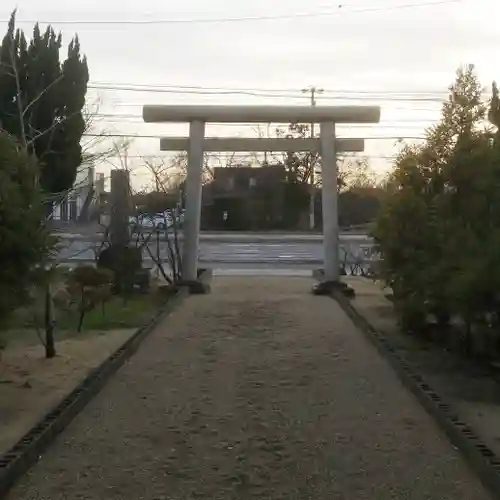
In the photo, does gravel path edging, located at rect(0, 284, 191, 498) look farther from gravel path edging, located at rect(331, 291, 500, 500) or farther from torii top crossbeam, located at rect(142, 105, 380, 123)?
torii top crossbeam, located at rect(142, 105, 380, 123)

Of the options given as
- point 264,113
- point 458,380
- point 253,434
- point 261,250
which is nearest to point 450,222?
point 458,380

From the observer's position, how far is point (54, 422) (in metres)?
6.64

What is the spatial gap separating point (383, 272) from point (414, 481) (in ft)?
24.3

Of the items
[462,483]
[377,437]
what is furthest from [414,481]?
[377,437]

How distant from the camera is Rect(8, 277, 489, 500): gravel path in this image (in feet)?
17.2

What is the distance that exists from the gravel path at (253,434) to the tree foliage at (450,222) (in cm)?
106

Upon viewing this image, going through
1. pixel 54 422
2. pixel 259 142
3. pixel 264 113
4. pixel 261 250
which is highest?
pixel 264 113

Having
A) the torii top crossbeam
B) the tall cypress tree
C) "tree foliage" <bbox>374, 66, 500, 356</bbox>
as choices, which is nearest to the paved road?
the torii top crossbeam

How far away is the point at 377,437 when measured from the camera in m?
6.48

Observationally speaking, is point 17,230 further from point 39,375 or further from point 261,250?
point 261,250

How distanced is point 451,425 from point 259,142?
491 inches

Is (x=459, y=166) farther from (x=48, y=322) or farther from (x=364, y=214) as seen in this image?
(x=364, y=214)

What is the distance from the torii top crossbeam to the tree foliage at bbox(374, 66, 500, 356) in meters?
4.01

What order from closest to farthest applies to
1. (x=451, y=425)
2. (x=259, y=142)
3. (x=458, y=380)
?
1. (x=451, y=425)
2. (x=458, y=380)
3. (x=259, y=142)
